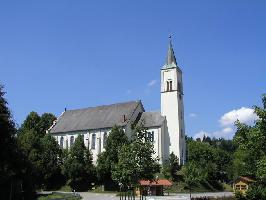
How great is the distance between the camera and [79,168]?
237 feet

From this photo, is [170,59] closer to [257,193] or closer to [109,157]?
[109,157]

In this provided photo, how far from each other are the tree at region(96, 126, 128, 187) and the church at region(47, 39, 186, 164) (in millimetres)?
7895

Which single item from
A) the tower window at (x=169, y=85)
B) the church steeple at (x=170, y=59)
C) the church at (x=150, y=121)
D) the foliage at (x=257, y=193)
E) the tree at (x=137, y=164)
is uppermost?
the church steeple at (x=170, y=59)

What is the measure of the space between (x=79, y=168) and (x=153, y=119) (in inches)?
735

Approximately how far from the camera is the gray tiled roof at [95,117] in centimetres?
8462

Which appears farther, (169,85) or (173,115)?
(169,85)

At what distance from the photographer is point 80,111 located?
94500mm

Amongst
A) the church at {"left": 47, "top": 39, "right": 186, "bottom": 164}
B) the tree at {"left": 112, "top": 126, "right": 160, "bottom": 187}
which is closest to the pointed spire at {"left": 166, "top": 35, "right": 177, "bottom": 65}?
the church at {"left": 47, "top": 39, "right": 186, "bottom": 164}

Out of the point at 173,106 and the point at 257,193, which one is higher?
the point at 173,106

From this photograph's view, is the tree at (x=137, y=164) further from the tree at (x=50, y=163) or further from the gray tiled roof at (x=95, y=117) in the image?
the gray tiled roof at (x=95, y=117)

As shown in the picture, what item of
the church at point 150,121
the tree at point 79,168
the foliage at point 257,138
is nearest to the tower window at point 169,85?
the church at point 150,121

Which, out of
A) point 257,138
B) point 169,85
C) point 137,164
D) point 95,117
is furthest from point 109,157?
point 257,138

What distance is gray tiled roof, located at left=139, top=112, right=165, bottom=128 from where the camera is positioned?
81.4 m

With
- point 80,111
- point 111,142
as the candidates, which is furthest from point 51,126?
point 111,142
